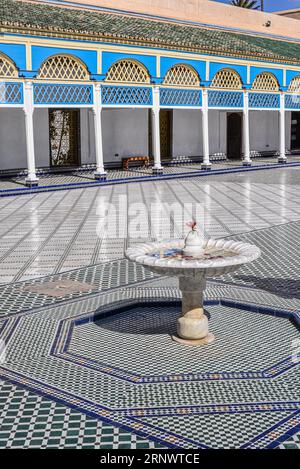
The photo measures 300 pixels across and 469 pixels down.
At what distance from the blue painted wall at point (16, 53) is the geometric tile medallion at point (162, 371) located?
29.6 ft

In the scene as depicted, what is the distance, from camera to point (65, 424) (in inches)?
116

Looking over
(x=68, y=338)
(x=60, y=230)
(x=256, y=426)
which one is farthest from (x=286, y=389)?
(x=60, y=230)

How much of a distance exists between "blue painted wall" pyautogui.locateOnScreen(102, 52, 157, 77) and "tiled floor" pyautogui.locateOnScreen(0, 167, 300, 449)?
7848mm

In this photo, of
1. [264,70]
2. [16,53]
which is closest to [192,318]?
[16,53]

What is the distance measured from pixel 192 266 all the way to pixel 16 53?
1020 cm

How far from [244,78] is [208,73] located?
1645mm

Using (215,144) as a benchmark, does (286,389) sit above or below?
below

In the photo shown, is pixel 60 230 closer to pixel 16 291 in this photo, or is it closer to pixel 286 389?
pixel 16 291

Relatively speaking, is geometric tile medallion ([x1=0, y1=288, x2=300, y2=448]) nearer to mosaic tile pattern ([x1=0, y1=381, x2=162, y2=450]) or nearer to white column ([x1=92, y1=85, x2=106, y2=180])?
mosaic tile pattern ([x1=0, y1=381, x2=162, y2=450])

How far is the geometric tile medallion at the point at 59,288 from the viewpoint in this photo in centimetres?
529

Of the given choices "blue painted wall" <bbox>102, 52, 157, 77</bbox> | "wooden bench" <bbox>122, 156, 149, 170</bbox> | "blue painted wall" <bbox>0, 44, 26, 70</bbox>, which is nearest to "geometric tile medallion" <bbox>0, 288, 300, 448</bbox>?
"blue painted wall" <bbox>0, 44, 26, 70</bbox>

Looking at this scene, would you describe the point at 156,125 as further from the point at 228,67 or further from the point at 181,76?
the point at 228,67

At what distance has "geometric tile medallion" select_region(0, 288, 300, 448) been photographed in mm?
2949

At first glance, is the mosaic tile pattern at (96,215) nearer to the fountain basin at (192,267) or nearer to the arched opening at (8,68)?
the fountain basin at (192,267)
